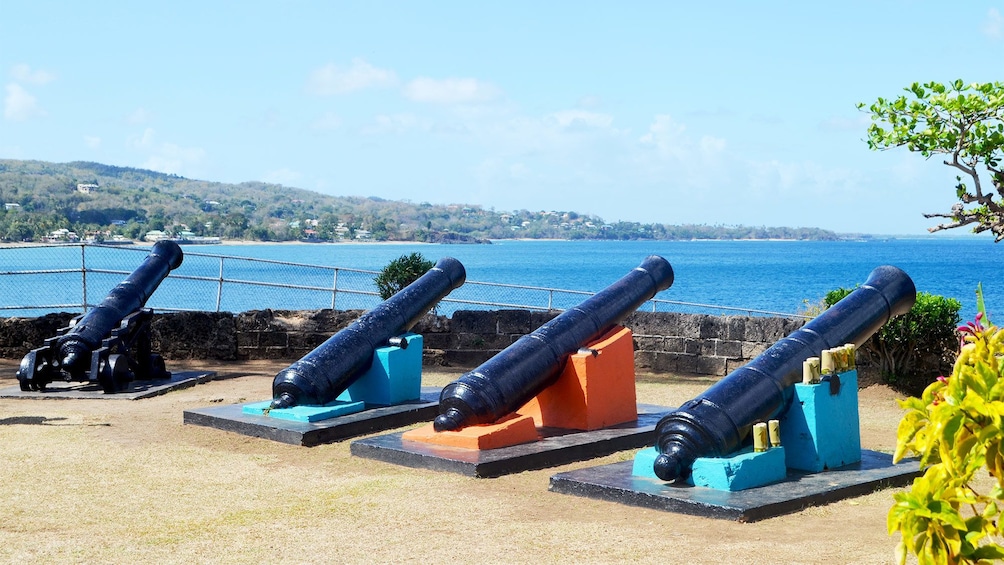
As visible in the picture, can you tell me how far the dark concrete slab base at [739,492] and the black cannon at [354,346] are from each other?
3141 millimetres

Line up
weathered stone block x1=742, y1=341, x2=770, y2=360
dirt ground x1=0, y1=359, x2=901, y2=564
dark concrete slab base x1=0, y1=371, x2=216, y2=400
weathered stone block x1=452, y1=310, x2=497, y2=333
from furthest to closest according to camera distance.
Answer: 1. weathered stone block x1=452, y1=310, x2=497, y2=333
2. weathered stone block x1=742, y1=341, x2=770, y2=360
3. dark concrete slab base x1=0, y1=371, x2=216, y2=400
4. dirt ground x1=0, y1=359, x2=901, y2=564

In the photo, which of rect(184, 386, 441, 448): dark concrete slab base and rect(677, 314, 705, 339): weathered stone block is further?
rect(677, 314, 705, 339): weathered stone block

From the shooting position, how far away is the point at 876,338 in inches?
472

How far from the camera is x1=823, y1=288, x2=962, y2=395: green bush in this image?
38.5 feet

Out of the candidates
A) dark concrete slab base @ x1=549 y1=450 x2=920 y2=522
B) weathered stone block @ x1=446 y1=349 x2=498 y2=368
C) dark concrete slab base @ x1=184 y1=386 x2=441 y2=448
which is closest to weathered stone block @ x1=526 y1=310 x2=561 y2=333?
weathered stone block @ x1=446 y1=349 x2=498 y2=368

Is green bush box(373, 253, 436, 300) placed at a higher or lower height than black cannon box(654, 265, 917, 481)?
higher

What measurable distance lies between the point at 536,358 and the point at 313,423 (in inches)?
80.1

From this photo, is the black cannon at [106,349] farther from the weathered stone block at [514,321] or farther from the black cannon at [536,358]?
the black cannon at [536,358]

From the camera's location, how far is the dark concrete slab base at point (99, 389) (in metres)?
11.7

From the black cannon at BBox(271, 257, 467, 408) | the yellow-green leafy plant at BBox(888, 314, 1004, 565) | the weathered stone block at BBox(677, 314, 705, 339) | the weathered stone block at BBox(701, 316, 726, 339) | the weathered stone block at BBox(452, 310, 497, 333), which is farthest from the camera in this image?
the weathered stone block at BBox(452, 310, 497, 333)

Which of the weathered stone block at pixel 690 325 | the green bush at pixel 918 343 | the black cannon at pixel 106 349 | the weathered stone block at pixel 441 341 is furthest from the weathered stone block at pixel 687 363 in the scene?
the black cannon at pixel 106 349

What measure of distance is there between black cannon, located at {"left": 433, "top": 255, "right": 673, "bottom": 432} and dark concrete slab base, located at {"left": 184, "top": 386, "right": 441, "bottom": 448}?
3.62ft

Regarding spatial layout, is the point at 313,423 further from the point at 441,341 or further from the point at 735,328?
the point at 735,328

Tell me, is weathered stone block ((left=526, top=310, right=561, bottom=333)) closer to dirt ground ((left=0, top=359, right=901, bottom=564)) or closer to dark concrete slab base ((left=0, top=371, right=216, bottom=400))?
dark concrete slab base ((left=0, top=371, right=216, bottom=400))
